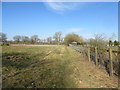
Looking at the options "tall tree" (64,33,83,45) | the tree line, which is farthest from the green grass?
the tree line

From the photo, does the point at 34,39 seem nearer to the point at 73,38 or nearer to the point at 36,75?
the point at 73,38

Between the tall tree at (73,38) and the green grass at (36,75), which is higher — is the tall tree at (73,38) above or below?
above

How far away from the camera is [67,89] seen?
123 inches

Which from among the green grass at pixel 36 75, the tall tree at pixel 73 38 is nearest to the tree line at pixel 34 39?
the tall tree at pixel 73 38

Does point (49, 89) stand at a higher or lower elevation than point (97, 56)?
lower

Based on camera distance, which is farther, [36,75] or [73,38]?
[73,38]

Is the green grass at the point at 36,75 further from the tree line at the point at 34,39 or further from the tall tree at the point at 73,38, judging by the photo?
the tree line at the point at 34,39

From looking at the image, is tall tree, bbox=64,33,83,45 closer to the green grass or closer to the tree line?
the tree line

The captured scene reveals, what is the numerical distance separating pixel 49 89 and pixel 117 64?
3144 mm

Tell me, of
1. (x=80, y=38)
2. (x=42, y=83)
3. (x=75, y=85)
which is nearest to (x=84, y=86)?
(x=75, y=85)

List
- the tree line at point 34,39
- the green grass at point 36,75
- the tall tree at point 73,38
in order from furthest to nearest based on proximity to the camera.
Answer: the tree line at point 34,39
the tall tree at point 73,38
the green grass at point 36,75

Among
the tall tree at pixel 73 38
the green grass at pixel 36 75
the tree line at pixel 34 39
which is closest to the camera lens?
the green grass at pixel 36 75

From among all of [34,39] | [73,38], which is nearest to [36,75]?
[73,38]

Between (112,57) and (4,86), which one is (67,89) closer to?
(4,86)
